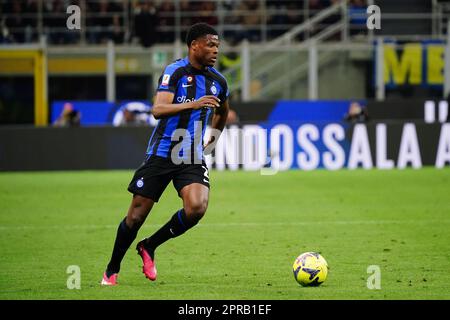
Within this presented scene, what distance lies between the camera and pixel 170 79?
8.61 meters

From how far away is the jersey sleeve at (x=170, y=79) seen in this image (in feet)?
28.2

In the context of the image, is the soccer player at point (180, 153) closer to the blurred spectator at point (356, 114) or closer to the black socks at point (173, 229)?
the black socks at point (173, 229)

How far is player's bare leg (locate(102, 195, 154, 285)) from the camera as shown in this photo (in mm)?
8672

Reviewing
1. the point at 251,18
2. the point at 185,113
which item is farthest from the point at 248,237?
the point at 251,18

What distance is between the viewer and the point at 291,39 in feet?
96.7

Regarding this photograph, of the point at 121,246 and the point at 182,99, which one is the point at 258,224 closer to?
the point at 121,246

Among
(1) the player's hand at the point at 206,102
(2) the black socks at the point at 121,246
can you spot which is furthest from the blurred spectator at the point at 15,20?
(1) the player's hand at the point at 206,102

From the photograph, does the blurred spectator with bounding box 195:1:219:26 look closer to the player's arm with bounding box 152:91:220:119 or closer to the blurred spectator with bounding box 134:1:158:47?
the blurred spectator with bounding box 134:1:158:47

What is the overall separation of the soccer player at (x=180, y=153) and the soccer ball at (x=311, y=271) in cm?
101

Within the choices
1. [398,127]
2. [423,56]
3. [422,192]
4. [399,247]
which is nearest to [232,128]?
[398,127]

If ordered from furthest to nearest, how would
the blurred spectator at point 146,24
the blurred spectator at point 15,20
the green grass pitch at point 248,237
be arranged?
the blurred spectator at point 15,20 < the blurred spectator at point 146,24 < the green grass pitch at point 248,237
